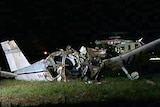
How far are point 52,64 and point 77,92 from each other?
403cm

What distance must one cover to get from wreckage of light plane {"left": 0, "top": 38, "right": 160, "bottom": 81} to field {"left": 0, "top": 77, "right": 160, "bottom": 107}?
0.63 metres

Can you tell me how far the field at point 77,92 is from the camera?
12539mm

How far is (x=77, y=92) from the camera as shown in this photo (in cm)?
1433

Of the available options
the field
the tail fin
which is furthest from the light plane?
the field

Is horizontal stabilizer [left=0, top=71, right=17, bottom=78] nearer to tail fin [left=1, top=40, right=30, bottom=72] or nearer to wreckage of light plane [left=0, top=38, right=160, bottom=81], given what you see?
wreckage of light plane [left=0, top=38, right=160, bottom=81]

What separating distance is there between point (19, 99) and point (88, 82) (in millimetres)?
4185

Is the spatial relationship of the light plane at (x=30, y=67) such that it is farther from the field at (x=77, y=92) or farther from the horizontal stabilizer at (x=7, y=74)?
the field at (x=77, y=92)

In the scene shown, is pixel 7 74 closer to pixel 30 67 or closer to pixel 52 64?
pixel 30 67

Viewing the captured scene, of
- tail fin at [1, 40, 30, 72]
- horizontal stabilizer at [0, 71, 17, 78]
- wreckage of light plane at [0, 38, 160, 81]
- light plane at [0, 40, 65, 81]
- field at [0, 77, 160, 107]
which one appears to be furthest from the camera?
tail fin at [1, 40, 30, 72]

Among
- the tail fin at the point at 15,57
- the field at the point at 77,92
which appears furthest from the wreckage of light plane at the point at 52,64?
the field at the point at 77,92

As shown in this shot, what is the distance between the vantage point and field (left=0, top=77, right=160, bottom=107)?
12.5 m

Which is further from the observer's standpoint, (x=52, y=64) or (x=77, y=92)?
(x=52, y=64)

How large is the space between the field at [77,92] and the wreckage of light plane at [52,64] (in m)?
0.63

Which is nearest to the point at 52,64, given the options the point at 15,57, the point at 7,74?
the point at 15,57
